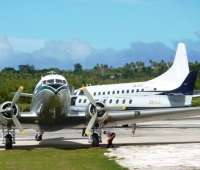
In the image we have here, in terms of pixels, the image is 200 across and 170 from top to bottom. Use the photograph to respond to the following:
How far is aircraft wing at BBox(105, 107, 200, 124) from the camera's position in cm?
2761

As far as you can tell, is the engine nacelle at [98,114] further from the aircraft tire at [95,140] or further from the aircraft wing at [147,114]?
the aircraft tire at [95,140]

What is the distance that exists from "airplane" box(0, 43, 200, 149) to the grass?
1.32 metres

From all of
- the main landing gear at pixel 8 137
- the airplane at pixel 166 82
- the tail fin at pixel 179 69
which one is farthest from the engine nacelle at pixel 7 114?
the tail fin at pixel 179 69

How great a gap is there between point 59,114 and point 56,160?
434cm

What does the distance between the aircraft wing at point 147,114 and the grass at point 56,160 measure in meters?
2.40

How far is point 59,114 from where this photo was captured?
26.3 metres

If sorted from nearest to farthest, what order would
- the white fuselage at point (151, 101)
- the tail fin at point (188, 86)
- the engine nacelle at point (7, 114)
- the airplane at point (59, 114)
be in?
the airplane at point (59, 114)
the engine nacelle at point (7, 114)
the white fuselage at point (151, 101)
the tail fin at point (188, 86)

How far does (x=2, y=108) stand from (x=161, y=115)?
28.3ft

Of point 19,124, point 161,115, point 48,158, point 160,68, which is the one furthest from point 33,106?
point 160,68

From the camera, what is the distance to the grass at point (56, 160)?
66.8ft

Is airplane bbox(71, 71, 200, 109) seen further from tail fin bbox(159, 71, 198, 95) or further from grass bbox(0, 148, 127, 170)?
grass bbox(0, 148, 127, 170)

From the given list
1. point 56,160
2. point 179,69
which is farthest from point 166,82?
point 56,160

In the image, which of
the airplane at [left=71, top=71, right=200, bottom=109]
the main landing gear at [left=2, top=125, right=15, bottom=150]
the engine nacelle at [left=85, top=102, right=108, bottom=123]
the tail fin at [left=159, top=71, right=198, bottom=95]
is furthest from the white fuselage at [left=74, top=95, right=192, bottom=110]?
the main landing gear at [left=2, top=125, right=15, bottom=150]

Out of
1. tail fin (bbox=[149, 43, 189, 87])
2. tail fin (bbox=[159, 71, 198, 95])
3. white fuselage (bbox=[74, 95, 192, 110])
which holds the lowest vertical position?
white fuselage (bbox=[74, 95, 192, 110])
